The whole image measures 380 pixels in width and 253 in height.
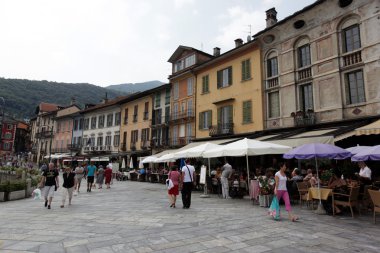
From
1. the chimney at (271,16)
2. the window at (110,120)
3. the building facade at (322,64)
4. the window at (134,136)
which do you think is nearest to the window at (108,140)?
the window at (110,120)

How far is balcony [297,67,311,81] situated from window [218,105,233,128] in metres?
5.99

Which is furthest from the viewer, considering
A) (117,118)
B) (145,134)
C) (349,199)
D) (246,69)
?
(117,118)

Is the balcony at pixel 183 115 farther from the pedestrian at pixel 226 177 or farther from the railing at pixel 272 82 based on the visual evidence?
the pedestrian at pixel 226 177

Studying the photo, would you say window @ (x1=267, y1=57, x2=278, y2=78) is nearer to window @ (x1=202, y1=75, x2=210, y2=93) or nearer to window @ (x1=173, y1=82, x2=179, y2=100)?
window @ (x1=202, y1=75, x2=210, y2=93)

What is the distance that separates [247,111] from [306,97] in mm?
4436

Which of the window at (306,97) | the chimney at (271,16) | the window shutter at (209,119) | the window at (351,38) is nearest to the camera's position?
the window at (351,38)

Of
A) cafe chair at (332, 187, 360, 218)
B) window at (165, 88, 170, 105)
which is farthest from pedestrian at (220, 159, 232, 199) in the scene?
window at (165, 88, 170, 105)

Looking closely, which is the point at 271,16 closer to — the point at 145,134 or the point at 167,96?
the point at 167,96

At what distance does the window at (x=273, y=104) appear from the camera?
18245 mm

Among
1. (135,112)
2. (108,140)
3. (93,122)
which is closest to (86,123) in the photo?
(93,122)

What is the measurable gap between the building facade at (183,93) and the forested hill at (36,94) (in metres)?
61.9

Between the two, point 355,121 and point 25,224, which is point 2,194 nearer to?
point 25,224

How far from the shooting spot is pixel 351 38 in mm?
14664

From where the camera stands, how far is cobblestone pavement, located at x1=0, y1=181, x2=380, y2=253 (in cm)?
502
